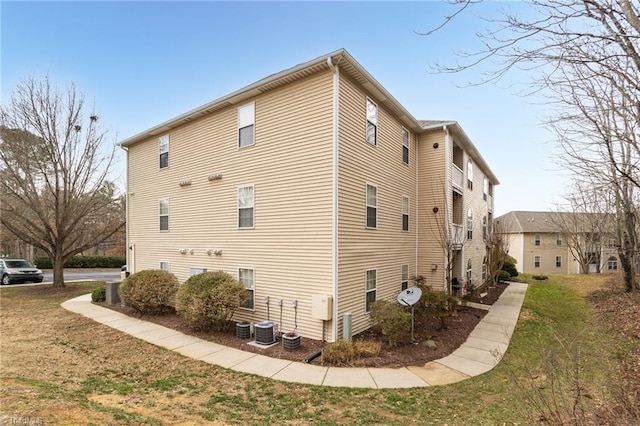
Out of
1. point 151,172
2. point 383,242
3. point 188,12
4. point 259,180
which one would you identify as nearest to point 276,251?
point 259,180

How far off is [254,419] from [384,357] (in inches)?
147

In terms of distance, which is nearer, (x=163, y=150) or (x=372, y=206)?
(x=372, y=206)

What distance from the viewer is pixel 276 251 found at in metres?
9.06

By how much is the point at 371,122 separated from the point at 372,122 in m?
0.07

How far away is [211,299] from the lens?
866 centimetres

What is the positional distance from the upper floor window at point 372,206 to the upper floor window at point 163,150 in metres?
8.75

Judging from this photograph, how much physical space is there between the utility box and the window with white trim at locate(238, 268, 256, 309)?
7.90 feet

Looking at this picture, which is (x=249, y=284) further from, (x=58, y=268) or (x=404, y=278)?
(x=58, y=268)

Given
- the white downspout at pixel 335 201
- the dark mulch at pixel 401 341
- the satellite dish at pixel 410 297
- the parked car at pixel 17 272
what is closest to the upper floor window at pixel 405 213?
the dark mulch at pixel 401 341

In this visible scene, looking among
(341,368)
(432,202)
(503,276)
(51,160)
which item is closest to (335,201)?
(341,368)

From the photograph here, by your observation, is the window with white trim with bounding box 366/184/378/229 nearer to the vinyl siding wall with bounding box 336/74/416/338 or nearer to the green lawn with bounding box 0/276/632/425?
the vinyl siding wall with bounding box 336/74/416/338

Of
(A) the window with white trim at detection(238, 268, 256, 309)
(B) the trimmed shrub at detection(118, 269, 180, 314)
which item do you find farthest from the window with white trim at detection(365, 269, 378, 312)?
(B) the trimmed shrub at detection(118, 269, 180, 314)

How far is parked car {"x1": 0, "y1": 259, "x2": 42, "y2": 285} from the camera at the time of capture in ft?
64.8

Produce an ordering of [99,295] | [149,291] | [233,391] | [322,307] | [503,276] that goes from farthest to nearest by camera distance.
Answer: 1. [503,276]
2. [99,295]
3. [149,291]
4. [322,307]
5. [233,391]
